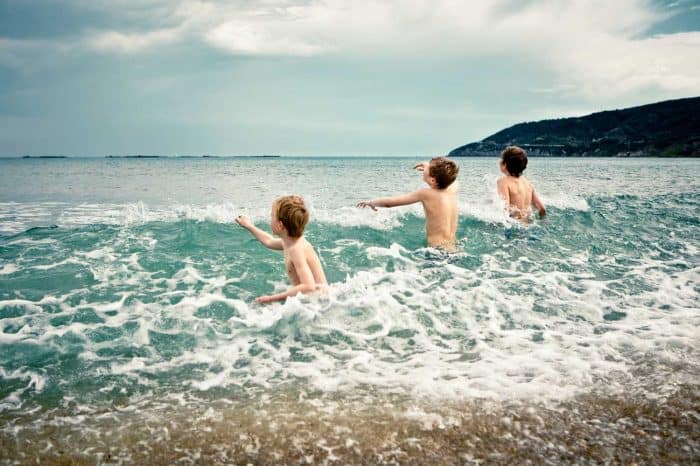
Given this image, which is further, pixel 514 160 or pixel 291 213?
pixel 514 160

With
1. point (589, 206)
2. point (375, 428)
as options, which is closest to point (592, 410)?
point (375, 428)

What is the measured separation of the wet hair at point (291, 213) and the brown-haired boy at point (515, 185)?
5479mm

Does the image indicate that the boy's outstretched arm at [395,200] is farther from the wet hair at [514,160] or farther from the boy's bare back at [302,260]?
the wet hair at [514,160]

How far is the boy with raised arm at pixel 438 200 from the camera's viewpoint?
6.88 m

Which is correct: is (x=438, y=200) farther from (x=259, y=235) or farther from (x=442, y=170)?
(x=259, y=235)

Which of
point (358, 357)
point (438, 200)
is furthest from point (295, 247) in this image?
point (438, 200)

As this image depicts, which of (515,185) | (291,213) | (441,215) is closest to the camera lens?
(291,213)

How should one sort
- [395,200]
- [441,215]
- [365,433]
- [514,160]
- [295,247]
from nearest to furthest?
[365,433]
[295,247]
[395,200]
[441,215]
[514,160]

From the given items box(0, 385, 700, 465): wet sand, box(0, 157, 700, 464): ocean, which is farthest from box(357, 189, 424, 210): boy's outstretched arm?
box(0, 385, 700, 465): wet sand

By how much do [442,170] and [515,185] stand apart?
115 inches

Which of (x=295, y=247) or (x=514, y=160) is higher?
(x=514, y=160)

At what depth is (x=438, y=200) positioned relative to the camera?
22.9ft

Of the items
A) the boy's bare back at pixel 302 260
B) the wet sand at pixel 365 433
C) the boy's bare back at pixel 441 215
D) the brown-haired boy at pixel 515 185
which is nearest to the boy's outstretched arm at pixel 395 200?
the boy's bare back at pixel 441 215

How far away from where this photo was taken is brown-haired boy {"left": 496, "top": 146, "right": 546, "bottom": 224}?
893cm
